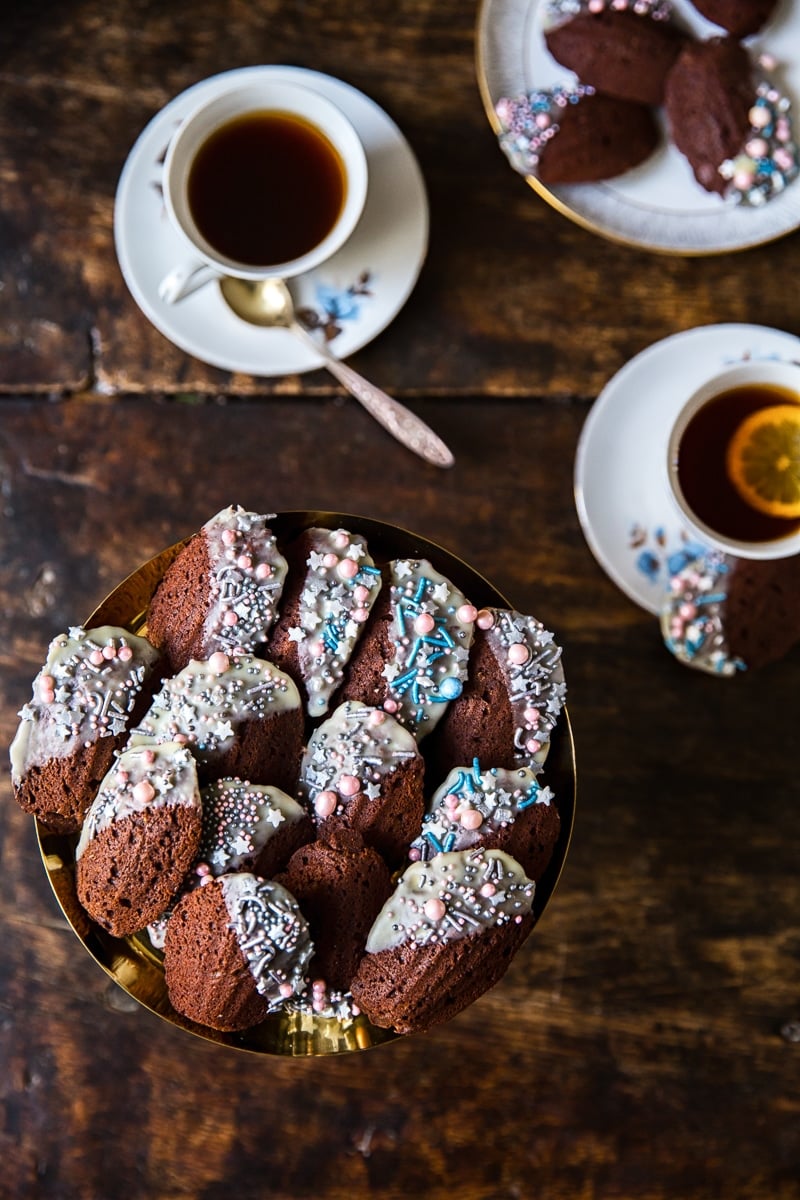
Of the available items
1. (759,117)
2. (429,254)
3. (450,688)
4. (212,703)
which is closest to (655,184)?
(759,117)

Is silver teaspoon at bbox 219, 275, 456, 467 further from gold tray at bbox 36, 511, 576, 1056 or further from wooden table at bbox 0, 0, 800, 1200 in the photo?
gold tray at bbox 36, 511, 576, 1056

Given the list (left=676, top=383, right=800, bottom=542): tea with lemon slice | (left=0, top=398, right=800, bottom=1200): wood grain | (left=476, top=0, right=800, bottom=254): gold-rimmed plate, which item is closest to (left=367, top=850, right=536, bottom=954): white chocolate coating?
(left=0, top=398, right=800, bottom=1200): wood grain

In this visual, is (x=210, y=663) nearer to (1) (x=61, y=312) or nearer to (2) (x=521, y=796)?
(2) (x=521, y=796)

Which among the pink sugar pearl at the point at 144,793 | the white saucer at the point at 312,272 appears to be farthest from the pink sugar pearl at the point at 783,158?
the pink sugar pearl at the point at 144,793

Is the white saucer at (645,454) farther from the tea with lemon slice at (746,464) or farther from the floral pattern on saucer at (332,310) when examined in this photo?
the floral pattern on saucer at (332,310)

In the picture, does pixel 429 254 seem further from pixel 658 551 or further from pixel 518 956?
pixel 518 956

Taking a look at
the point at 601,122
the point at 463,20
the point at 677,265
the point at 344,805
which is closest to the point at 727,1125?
the point at 344,805
